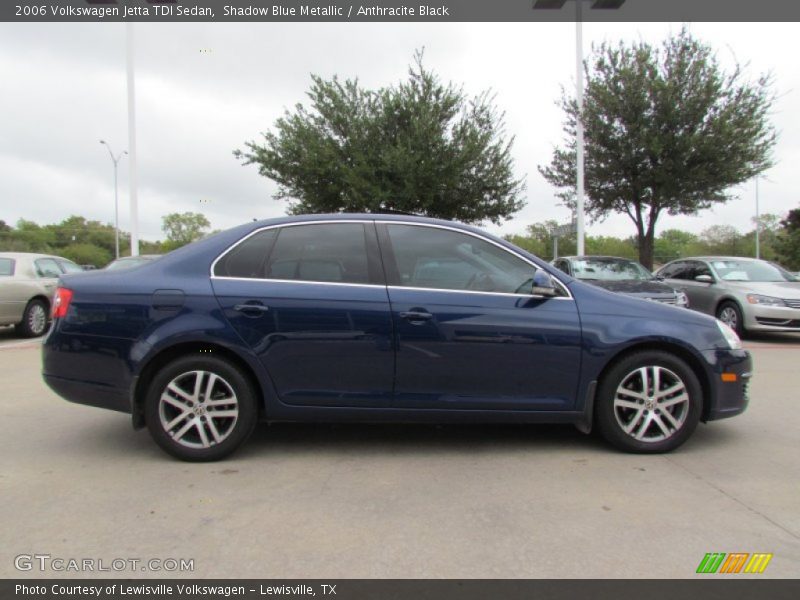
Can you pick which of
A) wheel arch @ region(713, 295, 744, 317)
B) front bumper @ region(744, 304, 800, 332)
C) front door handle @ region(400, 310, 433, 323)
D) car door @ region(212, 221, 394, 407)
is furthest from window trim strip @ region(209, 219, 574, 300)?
wheel arch @ region(713, 295, 744, 317)

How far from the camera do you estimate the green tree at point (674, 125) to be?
14.6 m

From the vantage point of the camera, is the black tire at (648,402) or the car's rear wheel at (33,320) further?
the car's rear wheel at (33,320)

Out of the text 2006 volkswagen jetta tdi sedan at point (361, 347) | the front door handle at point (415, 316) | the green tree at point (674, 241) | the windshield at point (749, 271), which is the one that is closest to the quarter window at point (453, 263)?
the text 2006 volkswagen jetta tdi sedan at point (361, 347)

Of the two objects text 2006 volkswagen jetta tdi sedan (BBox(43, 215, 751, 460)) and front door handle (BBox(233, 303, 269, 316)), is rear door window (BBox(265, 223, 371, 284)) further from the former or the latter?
front door handle (BBox(233, 303, 269, 316))

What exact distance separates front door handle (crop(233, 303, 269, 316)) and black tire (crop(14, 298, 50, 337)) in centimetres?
880

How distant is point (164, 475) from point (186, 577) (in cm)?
128

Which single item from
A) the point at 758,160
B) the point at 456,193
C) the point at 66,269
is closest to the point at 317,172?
the point at 456,193

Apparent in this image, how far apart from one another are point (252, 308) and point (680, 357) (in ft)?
9.91

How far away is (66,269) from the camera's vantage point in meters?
11.9

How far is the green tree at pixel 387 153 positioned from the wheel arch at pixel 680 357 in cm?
1307

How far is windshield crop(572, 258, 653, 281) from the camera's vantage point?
391 inches

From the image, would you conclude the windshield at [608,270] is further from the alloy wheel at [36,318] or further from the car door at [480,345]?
the alloy wheel at [36,318]

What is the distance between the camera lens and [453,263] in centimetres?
399
